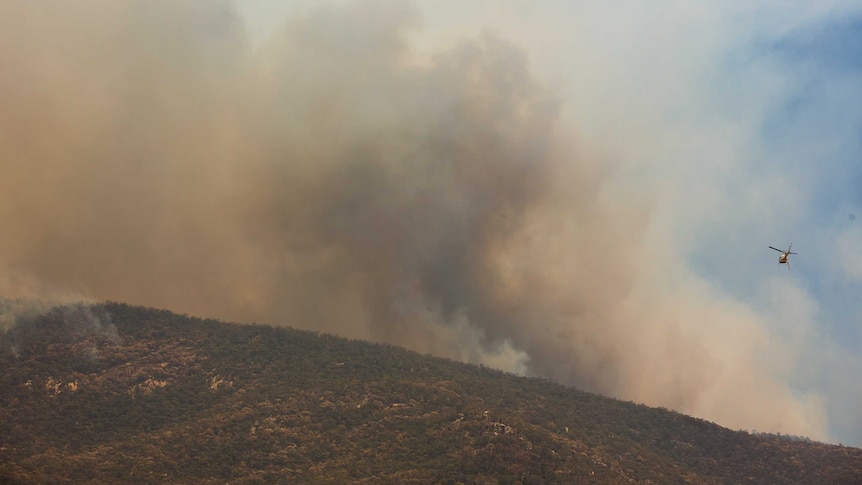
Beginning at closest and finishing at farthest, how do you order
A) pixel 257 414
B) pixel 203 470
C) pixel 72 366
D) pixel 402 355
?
1. pixel 203 470
2. pixel 257 414
3. pixel 72 366
4. pixel 402 355

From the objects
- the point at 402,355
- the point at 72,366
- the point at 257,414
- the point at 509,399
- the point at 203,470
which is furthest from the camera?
the point at 402,355

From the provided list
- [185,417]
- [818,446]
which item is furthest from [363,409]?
[818,446]

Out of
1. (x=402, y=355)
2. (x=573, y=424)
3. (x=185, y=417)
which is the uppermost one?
(x=402, y=355)

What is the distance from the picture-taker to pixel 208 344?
10206cm

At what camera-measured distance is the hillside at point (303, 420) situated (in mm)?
74312

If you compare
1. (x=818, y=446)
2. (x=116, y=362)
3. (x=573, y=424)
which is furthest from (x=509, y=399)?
(x=116, y=362)

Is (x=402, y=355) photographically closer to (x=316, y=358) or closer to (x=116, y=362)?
(x=316, y=358)

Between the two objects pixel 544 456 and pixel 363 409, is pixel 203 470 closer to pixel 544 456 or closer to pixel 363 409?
pixel 363 409

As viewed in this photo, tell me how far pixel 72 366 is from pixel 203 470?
27258 mm

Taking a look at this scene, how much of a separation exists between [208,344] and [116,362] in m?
12.0

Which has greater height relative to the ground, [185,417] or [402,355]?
[402,355]

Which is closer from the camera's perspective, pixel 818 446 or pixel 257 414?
pixel 257 414

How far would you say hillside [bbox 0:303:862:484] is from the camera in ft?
244

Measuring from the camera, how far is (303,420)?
84.6 metres
